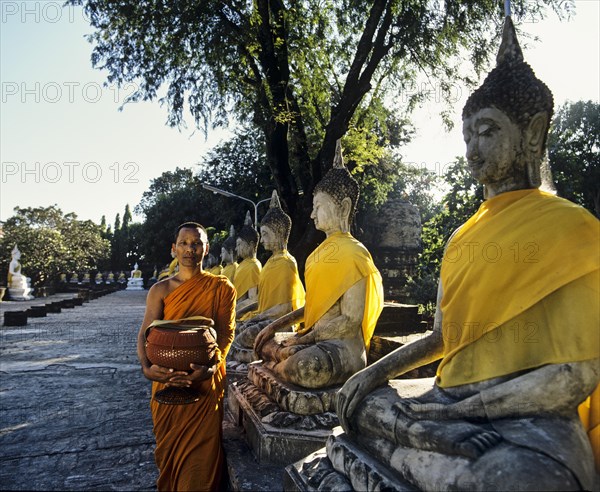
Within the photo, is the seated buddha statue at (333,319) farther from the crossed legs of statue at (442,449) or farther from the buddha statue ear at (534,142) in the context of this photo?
the buddha statue ear at (534,142)

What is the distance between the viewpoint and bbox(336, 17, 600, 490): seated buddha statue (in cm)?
164

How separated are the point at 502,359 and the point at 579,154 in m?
22.5

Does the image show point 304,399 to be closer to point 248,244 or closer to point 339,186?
point 339,186

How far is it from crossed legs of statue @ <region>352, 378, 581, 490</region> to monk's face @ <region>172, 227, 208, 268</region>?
64.8 inches

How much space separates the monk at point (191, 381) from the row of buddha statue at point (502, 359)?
903 mm

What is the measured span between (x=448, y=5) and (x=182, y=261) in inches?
347

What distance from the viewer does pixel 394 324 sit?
759 cm

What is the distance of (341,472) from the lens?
84.7 inches

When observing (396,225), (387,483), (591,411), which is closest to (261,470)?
(387,483)

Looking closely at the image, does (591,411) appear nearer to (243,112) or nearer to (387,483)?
(387,483)

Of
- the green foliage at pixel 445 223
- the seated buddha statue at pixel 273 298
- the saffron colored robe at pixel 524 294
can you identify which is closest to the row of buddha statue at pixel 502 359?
the saffron colored robe at pixel 524 294

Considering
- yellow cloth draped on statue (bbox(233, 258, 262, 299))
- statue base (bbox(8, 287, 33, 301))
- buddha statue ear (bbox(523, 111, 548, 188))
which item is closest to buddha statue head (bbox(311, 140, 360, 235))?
buddha statue ear (bbox(523, 111, 548, 188))

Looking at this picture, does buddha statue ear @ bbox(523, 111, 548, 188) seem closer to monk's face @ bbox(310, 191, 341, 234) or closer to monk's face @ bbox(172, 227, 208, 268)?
monk's face @ bbox(310, 191, 341, 234)

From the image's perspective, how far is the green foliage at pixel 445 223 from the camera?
41.3ft
